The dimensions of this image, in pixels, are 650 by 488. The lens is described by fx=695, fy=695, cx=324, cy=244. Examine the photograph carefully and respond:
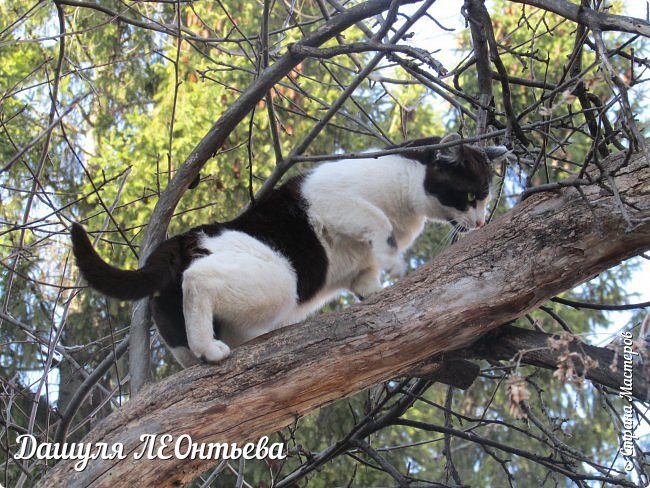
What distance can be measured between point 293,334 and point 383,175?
133cm

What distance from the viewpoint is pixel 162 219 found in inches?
128

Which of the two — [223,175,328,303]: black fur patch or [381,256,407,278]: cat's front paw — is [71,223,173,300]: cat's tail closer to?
[223,175,328,303]: black fur patch

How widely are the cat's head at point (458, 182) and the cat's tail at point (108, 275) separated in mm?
1578

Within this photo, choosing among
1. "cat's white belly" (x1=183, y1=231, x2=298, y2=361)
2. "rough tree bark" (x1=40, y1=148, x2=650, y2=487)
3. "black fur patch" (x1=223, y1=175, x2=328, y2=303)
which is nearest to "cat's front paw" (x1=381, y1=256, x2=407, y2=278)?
"black fur patch" (x1=223, y1=175, x2=328, y2=303)

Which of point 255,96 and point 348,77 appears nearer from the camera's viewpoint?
point 255,96

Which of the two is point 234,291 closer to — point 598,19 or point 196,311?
point 196,311

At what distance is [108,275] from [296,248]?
0.94m

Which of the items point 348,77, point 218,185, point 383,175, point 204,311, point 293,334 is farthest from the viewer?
point 348,77

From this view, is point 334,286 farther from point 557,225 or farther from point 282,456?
point 557,225

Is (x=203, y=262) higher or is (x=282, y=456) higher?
(x=203, y=262)

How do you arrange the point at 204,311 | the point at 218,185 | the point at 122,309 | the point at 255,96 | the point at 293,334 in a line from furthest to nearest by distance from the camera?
the point at 122,309
the point at 218,185
the point at 255,96
the point at 204,311
the point at 293,334

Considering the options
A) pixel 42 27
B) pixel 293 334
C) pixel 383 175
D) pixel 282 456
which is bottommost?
pixel 282 456

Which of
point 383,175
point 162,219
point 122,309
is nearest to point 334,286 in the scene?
point 383,175

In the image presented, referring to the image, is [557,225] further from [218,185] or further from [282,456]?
[218,185]
